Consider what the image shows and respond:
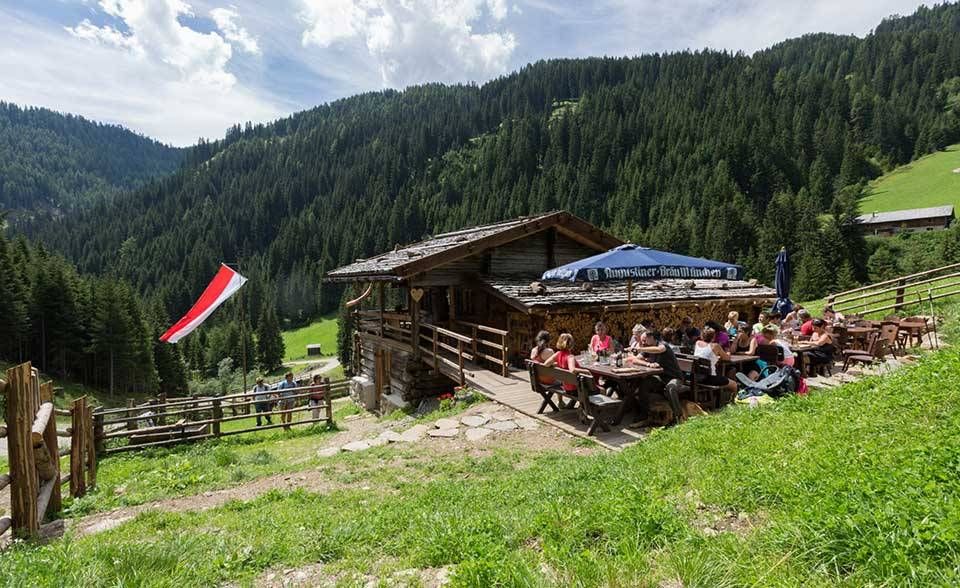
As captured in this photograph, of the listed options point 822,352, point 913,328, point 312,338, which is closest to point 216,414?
point 822,352

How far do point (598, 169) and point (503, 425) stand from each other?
111860mm

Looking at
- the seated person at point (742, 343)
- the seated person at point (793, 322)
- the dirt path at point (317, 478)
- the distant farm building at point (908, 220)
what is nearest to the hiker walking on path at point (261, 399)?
the dirt path at point (317, 478)

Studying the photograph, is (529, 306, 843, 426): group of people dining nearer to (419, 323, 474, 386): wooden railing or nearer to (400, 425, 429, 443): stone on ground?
(400, 425, 429, 443): stone on ground

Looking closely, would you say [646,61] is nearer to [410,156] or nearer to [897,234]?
[410,156]

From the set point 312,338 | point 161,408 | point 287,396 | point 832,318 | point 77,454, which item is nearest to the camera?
point 77,454

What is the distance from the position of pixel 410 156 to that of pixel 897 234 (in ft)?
392

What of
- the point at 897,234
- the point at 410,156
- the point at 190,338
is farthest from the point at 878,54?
the point at 190,338

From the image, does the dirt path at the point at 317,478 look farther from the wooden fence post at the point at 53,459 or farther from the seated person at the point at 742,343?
the seated person at the point at 742,343

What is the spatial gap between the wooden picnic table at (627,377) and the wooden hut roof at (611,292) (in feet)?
15.2

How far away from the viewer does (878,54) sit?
139375 millimetres

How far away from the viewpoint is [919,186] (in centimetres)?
8119

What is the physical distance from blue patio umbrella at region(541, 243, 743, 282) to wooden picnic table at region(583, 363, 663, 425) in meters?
3.02

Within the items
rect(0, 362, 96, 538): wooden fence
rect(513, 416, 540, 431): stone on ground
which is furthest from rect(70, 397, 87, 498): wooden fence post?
rect(513, 416, 540, 431): stone on ground

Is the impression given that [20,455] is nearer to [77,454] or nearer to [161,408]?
[77,454]
